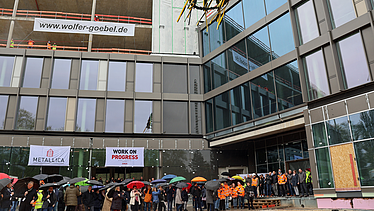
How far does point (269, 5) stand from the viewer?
77.7ft

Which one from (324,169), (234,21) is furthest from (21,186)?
(234,21)

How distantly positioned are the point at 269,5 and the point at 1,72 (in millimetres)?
24476

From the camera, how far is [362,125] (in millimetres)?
15492

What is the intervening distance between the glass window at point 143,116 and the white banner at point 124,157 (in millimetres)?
2094

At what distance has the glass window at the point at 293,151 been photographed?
23.4 metres

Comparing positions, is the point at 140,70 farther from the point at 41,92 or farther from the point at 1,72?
the point at 1,72

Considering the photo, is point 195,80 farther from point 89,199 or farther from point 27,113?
point 89,199

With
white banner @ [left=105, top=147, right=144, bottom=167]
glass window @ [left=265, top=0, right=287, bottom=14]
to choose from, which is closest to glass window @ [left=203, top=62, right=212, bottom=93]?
glass window @ [left=265, top=0, right=287, bottom=14]

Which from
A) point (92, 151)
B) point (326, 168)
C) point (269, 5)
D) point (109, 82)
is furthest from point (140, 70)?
point (326, 168)

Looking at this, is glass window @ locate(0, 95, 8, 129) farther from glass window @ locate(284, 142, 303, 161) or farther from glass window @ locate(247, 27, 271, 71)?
glass window @ locate(284, 142, 303, 161)

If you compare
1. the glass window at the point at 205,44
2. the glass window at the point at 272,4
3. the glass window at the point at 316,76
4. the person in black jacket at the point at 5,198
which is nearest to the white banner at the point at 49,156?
the person in black jacket at the point at 5,198

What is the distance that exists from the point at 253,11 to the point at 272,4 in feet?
7.33

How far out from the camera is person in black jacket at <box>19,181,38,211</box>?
1255 cm

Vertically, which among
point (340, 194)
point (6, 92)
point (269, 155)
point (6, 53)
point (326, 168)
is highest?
point (6, 53)
